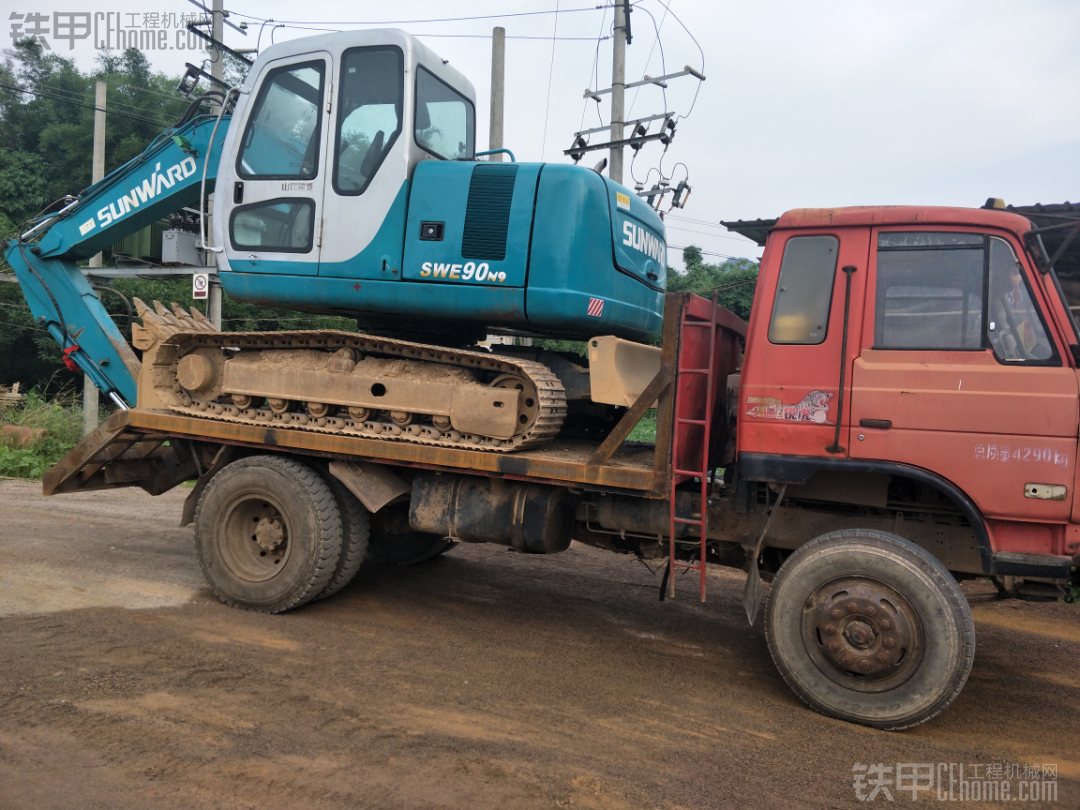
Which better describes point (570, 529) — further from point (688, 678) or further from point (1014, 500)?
point (1014, 500)

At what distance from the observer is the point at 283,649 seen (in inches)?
197

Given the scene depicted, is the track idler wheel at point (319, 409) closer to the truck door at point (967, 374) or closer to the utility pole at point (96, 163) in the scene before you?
the truck door at point (967, 374)

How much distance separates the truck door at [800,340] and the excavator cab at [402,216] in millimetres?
1233

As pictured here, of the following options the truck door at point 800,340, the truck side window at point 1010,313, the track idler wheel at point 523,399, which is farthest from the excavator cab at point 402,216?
the truck side window at point 1010,313

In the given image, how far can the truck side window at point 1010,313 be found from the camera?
414 centimetres

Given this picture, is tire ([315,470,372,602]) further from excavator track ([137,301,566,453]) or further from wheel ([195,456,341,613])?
excavator track ([137,301,566,453])

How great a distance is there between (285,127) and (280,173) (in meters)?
0.36

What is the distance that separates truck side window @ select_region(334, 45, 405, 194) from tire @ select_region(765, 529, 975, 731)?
3.86 m

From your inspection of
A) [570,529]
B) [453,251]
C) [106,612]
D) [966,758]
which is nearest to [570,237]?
[453,251]

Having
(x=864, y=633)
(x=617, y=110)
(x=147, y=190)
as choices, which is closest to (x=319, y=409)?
(x=147, y=190)

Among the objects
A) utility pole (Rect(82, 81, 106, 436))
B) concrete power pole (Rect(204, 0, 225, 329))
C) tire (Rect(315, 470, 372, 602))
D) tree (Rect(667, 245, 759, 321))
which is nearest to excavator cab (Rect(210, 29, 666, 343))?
tire (Rect(315, 470, 372, 602))

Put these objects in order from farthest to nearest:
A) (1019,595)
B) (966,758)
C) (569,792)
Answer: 1. (1019,595)
2. (966,758)
3. (569,792)

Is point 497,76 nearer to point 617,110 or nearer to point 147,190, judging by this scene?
point 617,110

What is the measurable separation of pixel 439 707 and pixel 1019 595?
3275 millimetres
